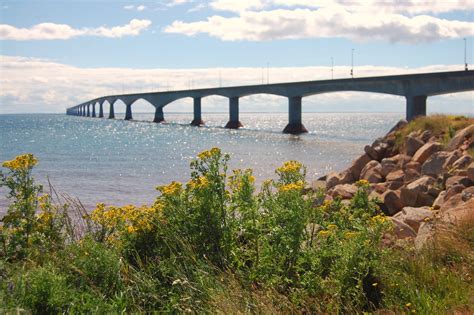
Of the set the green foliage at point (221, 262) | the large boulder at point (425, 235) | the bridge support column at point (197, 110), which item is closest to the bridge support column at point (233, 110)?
the bridge support column at point (197, 110)

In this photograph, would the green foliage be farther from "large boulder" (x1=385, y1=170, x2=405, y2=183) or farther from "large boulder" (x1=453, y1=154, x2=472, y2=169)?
"large boulder" (x1=385, y1=170, x2=405, y2=183)

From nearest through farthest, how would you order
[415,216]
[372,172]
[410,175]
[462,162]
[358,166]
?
[415,216] → [462,162] → [410,175] → [372,172] → [358,166]

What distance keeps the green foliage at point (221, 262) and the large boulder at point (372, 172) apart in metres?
10.7

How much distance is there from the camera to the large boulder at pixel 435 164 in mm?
15750

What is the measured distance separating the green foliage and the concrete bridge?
4798cm

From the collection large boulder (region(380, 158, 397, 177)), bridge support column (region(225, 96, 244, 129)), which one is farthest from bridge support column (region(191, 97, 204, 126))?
large boulder (region(380, 158, 397, 177))

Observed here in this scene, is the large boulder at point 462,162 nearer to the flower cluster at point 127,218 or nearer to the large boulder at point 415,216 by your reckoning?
the large boulder at point 415,216

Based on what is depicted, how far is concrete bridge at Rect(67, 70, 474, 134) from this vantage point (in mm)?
52006

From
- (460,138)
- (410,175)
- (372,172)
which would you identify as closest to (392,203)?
(410,175)

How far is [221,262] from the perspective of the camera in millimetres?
6430

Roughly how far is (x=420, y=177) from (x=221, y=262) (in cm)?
1079

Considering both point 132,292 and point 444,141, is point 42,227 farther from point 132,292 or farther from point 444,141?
point 444,141

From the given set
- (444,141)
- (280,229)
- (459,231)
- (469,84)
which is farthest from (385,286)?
(469,84)

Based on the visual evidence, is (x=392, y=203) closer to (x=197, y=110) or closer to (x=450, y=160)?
(x=450, y=160)
